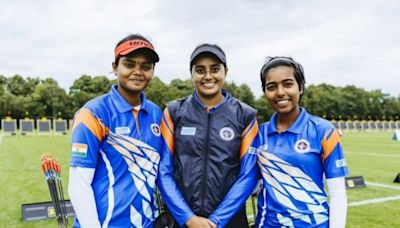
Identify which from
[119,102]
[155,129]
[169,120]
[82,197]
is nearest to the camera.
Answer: [82,197]

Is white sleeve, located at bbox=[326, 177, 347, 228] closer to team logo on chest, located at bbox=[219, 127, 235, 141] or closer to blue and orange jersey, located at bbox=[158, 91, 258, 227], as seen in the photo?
blue and orange jersey, located at bbox=[158, 91, 258, 227]

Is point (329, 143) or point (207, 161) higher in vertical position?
point (329, 143)

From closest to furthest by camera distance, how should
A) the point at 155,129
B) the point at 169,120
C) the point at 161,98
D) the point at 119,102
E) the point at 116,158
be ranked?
1. the point at 116,158
2. the point at 119,102
3. the point at 155,129
4. the point at 169,120
5. the point at 161,98

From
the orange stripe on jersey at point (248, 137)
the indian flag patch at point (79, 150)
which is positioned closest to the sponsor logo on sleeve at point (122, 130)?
the indian flag patch at point (79, 150)

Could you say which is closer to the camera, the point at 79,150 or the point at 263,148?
the point at 79,150

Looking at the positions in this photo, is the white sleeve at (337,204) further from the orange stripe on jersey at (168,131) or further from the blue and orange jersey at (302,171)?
the orange stripe on jersey at (168,131)

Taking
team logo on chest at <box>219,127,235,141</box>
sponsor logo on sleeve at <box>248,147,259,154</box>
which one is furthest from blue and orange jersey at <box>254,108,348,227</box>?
team logo on chest at <box>219,127,235,141</box>

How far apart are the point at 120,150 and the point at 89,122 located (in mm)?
267

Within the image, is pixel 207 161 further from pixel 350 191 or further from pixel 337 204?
pixel 350 191

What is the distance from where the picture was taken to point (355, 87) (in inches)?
3059

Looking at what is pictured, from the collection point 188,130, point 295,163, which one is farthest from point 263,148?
point 188,130

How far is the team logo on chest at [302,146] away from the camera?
2494 mm

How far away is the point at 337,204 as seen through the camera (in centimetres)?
242

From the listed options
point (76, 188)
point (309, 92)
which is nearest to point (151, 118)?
point (76, 188)
